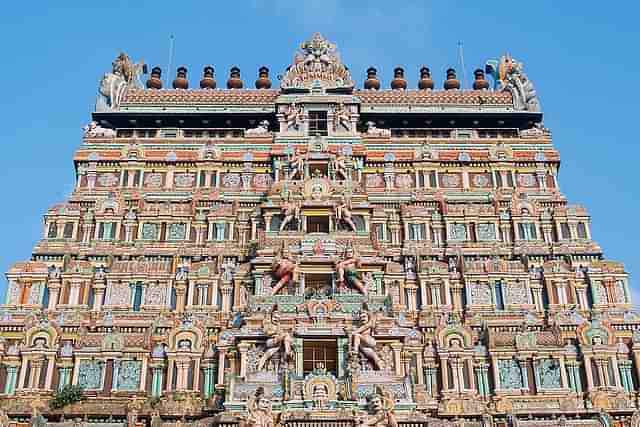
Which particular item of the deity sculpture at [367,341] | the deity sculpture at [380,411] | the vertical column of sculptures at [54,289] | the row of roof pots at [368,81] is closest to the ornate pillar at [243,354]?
the deity sculpture at [367,341]

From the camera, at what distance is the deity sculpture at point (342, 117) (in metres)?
45.0

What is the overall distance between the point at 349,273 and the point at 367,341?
528cm

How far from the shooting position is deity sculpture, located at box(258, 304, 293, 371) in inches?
1187

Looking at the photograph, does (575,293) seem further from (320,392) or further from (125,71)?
(125,71)

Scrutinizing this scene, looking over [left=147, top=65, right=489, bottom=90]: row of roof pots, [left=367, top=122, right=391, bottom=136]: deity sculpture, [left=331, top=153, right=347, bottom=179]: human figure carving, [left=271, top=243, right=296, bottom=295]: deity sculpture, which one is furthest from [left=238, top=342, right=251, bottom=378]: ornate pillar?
[left=147, top=65, right=489, bottom=90]: row of roof pots

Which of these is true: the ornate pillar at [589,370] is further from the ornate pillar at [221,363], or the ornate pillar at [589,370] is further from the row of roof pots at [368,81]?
the row of roof pots at [368,81]

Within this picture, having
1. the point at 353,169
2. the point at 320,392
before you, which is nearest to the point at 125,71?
the point at 353,169

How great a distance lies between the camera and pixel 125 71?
165 feet

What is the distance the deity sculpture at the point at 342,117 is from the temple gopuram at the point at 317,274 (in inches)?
3.1

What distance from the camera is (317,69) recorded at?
4747cm

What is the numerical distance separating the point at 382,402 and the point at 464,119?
23.8 metres

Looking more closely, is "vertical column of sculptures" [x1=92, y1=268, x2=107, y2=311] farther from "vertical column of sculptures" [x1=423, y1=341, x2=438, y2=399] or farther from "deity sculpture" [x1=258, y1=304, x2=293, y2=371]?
"vertical column of sculptures" [x1=423, y1=341, x2=438, y2=399]

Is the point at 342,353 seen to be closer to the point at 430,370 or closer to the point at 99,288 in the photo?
the point at 430,370

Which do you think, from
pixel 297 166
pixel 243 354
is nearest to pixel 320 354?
pixel 243 354
